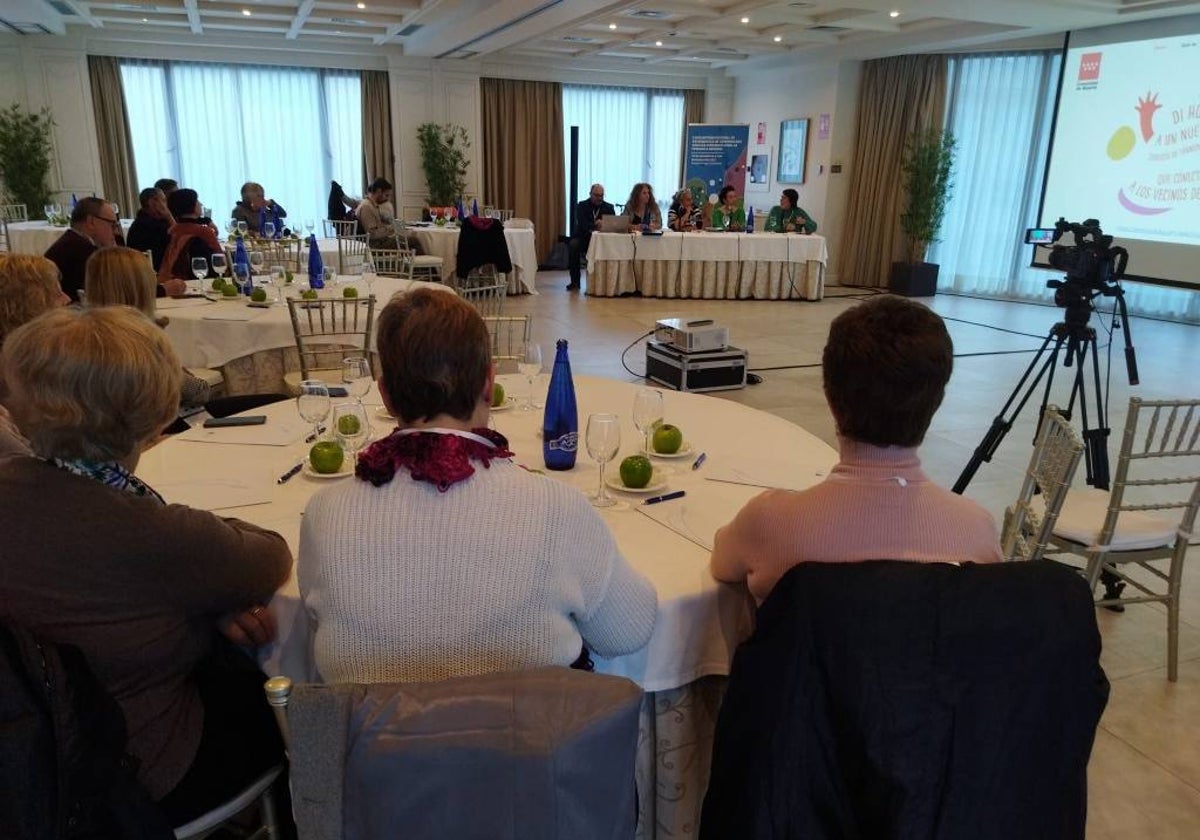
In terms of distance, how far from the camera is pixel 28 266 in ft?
8.61

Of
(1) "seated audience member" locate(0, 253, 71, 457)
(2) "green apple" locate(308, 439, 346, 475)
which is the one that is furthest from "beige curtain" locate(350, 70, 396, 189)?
(2) "green apple" locate(308, 439, 346, 475)

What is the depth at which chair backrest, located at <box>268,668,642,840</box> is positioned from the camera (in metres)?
0.94

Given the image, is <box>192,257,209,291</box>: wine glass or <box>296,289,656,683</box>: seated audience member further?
<box>192,257,209,291</box>: wine glass

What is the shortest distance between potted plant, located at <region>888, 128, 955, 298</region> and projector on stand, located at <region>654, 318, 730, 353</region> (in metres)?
5.59

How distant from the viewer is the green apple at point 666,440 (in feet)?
6.89

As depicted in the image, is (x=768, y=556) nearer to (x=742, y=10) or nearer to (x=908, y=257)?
(x=742, y=10)

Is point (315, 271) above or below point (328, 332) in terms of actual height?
above

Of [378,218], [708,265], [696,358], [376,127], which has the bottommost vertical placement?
[696,358]

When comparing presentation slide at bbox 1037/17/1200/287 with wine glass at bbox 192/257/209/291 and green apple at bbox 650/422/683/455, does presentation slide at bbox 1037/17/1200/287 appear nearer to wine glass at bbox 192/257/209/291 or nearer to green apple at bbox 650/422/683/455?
green apple at bbox 650/422/683/455

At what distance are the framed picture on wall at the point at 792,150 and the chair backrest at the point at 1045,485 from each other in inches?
404

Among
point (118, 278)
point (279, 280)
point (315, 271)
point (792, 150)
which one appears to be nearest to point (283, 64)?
point (792, 150)

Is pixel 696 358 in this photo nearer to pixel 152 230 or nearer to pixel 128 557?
pixel 152 230

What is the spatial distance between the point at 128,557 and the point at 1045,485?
7.55 feet

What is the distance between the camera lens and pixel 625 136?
44.6ft
